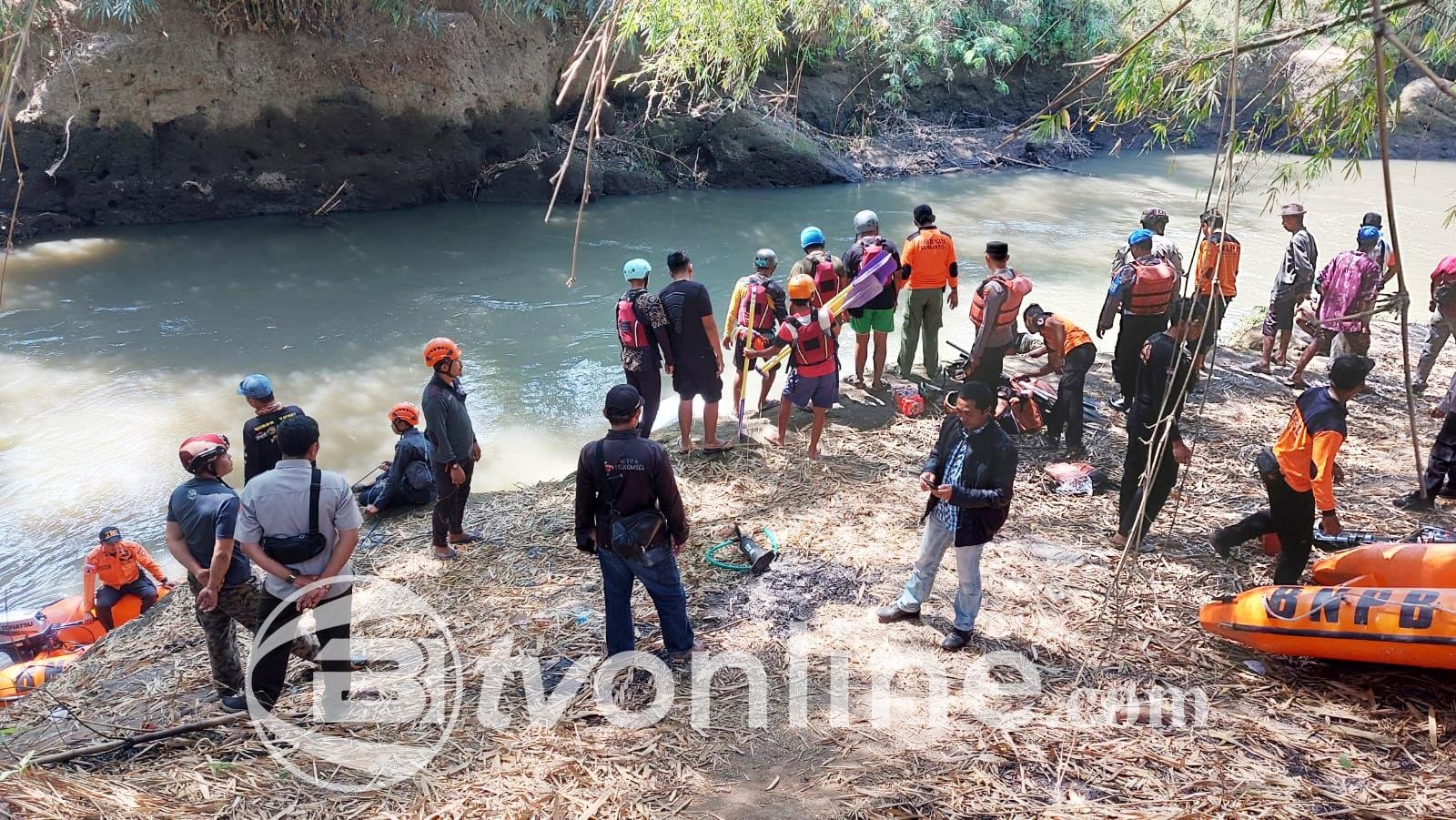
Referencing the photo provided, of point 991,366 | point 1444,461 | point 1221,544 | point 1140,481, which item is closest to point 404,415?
point 991,366

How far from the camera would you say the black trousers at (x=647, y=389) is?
6.93 metres

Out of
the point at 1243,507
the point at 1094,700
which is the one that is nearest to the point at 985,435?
the point at 1094,700

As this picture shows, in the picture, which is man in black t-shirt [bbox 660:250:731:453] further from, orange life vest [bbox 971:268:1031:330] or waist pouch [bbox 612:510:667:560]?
waist pouch [bbox 612:510:667:560]

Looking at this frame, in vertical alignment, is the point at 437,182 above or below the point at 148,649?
above

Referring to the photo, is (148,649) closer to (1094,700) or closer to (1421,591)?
(1094,700)

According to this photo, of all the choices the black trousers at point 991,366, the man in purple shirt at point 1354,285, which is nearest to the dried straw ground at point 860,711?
the black trousers at point 991,366

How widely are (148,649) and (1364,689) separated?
20.4ft

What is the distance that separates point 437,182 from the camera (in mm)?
18797

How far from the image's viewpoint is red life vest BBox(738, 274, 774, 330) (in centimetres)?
727

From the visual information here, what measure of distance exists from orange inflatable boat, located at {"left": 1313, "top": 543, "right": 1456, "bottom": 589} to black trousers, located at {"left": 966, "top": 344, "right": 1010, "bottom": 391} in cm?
290

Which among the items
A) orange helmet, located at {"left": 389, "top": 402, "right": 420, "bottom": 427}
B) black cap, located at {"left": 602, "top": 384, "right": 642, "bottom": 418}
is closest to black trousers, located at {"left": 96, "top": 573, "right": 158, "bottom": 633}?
orange helmet, located at {"left": 389, "top": 402, "right": 420, "bottom": 427}

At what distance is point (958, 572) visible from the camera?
462 centimetres

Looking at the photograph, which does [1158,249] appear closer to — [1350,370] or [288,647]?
[1350,370]

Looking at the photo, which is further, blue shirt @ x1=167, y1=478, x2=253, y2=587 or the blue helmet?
the blue helmet
